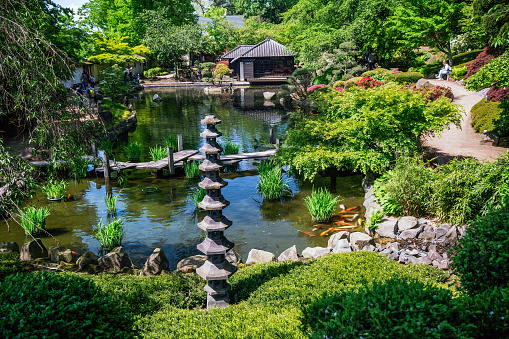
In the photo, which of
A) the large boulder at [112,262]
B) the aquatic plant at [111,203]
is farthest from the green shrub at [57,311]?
the aquatic plant at [111,203]

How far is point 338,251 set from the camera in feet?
27.3

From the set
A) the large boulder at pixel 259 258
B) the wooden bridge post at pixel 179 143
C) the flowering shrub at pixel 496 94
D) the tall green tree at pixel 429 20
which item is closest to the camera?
the large boulder at pixel 259 258

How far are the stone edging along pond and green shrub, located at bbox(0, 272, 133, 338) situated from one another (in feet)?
14.1

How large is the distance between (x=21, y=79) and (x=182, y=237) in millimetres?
6149

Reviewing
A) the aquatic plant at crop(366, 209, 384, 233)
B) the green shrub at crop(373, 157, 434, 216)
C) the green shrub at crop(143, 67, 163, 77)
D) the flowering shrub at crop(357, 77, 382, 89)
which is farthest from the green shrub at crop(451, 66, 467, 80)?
the green shrub at crop(143, 67, 163, 77)

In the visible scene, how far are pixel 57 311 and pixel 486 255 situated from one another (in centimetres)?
436

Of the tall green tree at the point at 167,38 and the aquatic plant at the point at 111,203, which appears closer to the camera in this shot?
the aquatic plant at the point at 111,203

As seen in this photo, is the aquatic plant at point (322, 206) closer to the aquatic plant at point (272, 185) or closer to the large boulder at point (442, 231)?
the aquatic plant at point (272, 185)

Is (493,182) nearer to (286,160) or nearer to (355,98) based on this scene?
(355,98)

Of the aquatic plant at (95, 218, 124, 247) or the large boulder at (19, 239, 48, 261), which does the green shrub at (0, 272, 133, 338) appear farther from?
the aquatic plant at (95, 218, 124, 247)

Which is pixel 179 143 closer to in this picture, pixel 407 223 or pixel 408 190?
pixel 408 190

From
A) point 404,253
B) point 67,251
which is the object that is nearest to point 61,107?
point 67,251

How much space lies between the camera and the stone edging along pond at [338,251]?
7695 millimetres

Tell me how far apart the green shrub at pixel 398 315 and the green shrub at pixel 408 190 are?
6.53 metres
